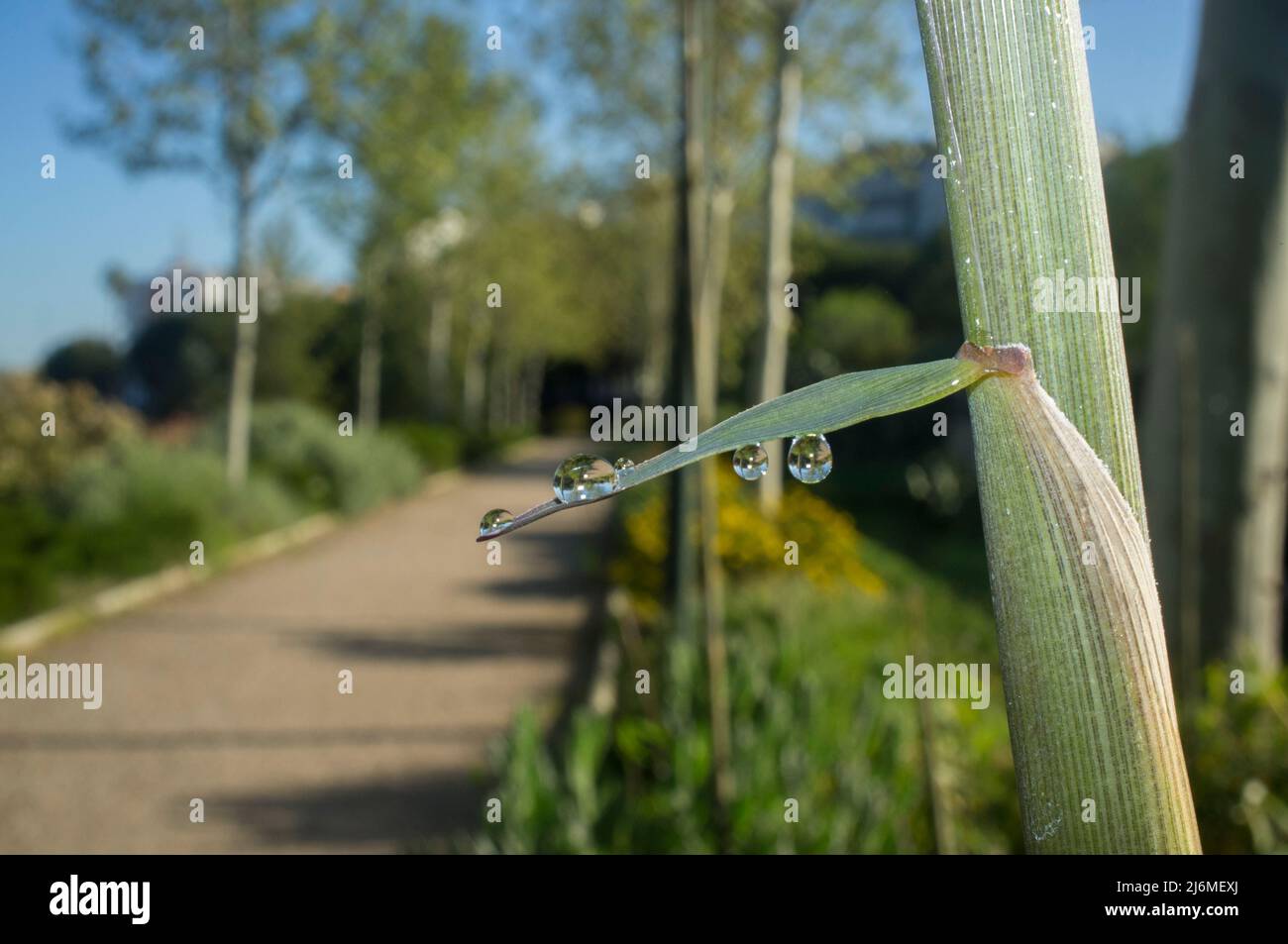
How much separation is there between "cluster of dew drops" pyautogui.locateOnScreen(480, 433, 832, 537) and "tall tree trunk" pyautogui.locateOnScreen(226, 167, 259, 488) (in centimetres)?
1306

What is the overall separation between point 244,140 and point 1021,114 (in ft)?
46.2

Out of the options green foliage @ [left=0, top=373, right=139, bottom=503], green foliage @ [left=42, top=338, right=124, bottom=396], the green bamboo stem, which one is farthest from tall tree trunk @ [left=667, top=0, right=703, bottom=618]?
green foliage @ [left=42, top=338, right=124, bottom=396]

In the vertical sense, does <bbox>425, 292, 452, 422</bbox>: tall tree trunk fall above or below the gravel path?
above

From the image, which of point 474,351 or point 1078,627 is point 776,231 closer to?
point 1078,627

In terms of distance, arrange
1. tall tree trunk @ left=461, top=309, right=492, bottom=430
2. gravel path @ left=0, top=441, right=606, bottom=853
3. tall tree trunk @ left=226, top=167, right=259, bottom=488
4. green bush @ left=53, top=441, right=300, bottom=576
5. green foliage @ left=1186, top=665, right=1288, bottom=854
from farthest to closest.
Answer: tall tree trunk @ left=461, top=309, right=492, bottom=430 → tall tree trunk @ left=226, top=167, right=259, bottom=488 → green bush @ left=53, top=441, right=300, bottom=576 → gravel path @ left=0, top=441, right=606, bottom=853 → green foliage @ left=1186, top=665, right=1288, bottom=854

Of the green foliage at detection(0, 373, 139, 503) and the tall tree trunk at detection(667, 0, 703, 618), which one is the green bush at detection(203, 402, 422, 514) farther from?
the tall tree trunk at detection(667, 0, 703, 618)

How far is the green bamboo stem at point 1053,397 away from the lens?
0.37 metres

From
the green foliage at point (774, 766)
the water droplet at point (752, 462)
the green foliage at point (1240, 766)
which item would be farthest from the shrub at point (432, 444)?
the water droplet at point (752, 462)

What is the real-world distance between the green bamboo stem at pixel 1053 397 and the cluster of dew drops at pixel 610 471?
3.2 inches

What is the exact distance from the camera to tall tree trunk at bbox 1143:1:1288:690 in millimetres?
3348

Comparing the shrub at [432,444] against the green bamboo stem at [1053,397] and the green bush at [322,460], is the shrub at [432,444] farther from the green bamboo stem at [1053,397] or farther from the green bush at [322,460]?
the green bamboo stem at [1053,397]

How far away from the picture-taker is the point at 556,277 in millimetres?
30047
